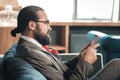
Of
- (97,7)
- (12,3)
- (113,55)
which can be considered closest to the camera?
(113,55)

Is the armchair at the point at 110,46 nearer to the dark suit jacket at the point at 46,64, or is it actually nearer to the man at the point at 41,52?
the man at the point at 41,52

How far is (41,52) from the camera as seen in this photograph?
2043mm

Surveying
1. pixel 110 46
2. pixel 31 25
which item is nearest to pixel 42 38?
pixel 31 25

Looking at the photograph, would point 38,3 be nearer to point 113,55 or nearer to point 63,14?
point 63,14

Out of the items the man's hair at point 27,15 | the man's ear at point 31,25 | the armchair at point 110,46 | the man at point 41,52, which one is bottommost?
the armchair at point 110,46

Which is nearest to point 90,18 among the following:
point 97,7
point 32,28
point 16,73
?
point 97,7

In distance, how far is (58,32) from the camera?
14.5 feet

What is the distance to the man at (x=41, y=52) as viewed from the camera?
77.1 inches

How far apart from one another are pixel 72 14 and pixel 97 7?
408 millimetres

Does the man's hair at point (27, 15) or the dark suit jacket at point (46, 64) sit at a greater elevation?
the man's hair at point (27, 15)

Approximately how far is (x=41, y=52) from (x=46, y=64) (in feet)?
0.35

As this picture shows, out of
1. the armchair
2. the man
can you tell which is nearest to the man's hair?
the man

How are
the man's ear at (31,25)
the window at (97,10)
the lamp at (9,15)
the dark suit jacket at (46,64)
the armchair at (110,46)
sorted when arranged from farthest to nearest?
the window at (97,10) → the lamp at (9,15) → the armchair at (110,46) → the man's ear at (31,25) → the dark suit jacket at (46,64)

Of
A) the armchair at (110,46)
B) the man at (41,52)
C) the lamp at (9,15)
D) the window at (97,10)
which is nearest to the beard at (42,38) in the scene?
the man at (41,52)
